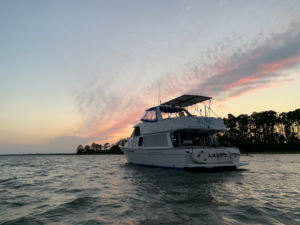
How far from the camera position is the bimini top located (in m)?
17.1

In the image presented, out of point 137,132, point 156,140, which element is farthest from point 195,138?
point 137,132

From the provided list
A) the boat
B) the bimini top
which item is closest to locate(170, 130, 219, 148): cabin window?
the boat

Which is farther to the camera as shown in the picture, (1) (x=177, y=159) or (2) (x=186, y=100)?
(2) (x=186, y=100)

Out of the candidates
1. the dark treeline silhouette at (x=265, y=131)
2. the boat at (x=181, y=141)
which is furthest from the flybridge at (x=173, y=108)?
the dark treeline silhouette at (x=265, y=131)

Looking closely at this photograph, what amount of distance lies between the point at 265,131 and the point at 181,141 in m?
65.3

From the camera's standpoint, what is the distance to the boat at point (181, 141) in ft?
44.5

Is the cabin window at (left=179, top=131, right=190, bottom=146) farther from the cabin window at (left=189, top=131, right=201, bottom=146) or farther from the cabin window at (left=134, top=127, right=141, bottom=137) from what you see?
the cabin window at (left=134, top=127, right=141, bottom=137)

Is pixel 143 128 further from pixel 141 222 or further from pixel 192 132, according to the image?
pixel 141 222

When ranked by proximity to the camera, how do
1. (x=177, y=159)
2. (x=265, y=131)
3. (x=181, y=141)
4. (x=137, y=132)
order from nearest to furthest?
(x=177, y=159), (x=181, y=141), (x=137, y=132), (x=265, y=131)

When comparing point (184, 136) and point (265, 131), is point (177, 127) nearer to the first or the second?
point (184, 136)

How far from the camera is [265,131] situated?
69.5m

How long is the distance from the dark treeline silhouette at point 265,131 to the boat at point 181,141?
146ft

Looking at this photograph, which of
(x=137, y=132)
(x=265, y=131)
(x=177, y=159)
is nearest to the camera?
(x=177, y=159)

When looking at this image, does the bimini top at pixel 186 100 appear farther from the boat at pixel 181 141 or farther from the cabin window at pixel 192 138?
the cabin window at pixel 192 138
